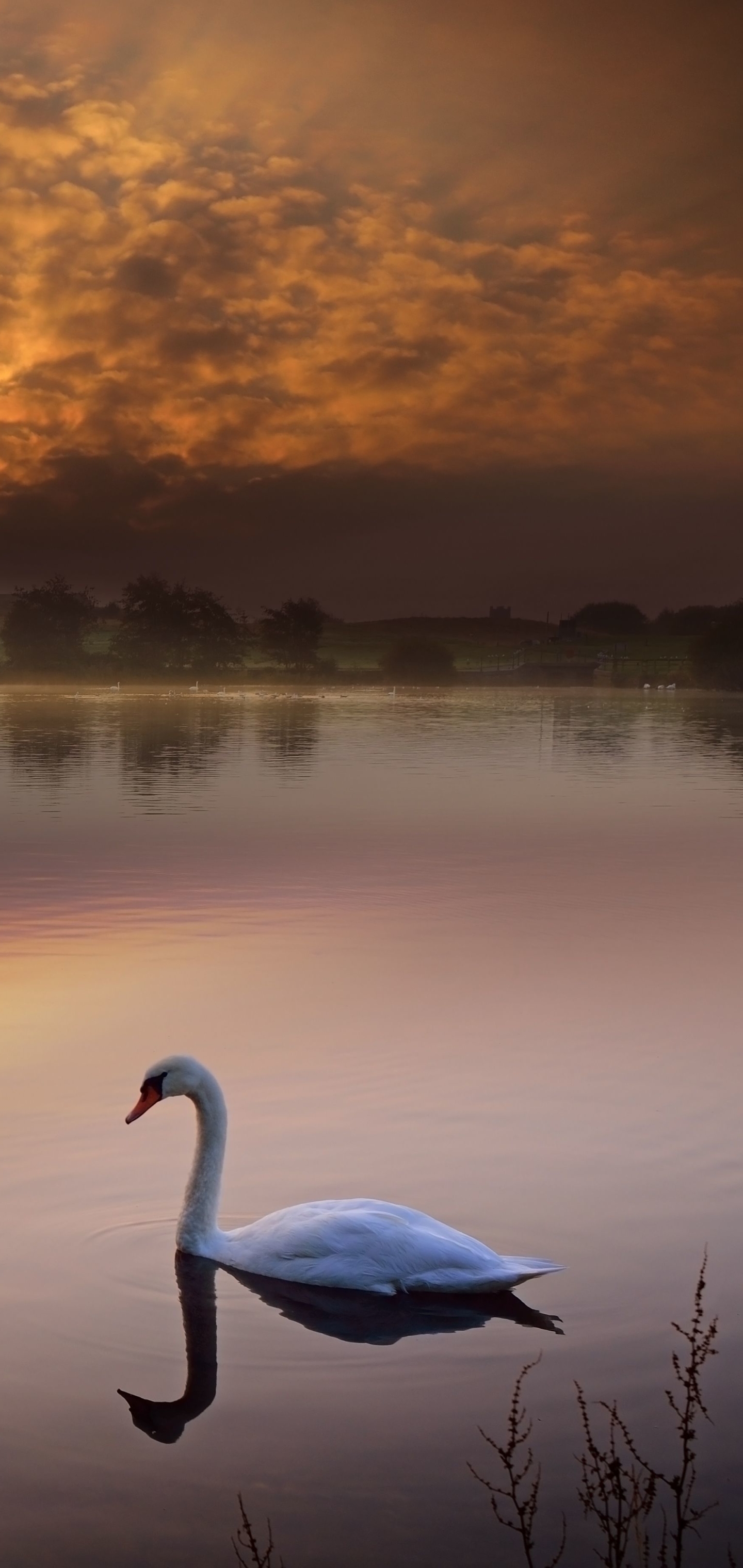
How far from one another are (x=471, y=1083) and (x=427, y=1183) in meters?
1.96

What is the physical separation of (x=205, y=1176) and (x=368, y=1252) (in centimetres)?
93

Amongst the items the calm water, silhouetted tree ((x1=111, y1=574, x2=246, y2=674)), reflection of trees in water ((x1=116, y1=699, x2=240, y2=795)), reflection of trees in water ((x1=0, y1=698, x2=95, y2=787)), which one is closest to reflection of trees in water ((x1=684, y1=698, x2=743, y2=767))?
reflection of trees in water ((x1=116, y1=699, x2=240, y2=795))

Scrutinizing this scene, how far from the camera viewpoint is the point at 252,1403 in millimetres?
5750

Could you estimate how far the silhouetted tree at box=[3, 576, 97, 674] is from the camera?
14650 cm

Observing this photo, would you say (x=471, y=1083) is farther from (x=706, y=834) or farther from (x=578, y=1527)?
(x=706, y=834)

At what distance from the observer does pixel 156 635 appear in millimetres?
158375

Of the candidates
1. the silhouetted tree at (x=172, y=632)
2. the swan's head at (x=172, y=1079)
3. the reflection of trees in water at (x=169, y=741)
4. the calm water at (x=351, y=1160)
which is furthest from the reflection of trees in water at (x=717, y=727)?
the silhouetted tree at (x=172, y=632)

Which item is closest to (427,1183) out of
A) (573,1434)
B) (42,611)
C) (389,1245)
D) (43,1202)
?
(389,1245)

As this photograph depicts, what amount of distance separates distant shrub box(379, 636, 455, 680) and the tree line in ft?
39.1

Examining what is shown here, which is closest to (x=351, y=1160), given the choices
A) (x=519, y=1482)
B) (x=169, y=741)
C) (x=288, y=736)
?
(x=519, y=1482)

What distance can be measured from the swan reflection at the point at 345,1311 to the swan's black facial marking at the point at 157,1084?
2.78 ft

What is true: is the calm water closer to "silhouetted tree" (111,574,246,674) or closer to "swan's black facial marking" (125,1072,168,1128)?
"swan's black facial marking" (125,1072,168,1128)

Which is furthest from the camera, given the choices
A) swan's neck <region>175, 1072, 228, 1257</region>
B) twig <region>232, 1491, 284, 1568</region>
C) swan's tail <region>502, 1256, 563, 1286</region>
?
swan's neck <region>175, 1072, 228, 1257</region>

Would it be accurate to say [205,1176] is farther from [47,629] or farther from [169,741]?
[47,629]
